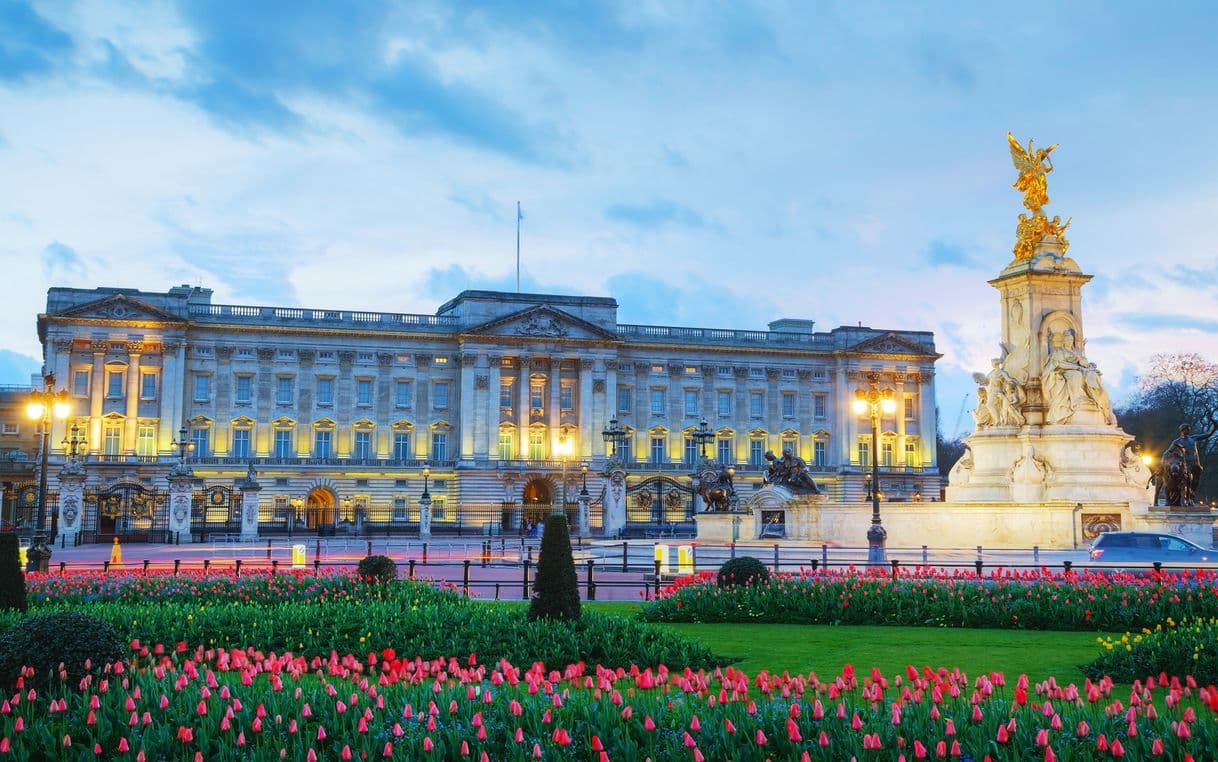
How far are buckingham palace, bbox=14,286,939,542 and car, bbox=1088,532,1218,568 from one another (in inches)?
1867

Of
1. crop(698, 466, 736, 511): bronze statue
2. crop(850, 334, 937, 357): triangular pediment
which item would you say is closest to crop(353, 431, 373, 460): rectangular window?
crop(850, 334, 937, 357): triangular pediment

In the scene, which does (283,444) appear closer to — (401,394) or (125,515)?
(401,394)

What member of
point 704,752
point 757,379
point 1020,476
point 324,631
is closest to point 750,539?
point 1020,476

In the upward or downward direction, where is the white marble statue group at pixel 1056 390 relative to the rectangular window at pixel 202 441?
downward

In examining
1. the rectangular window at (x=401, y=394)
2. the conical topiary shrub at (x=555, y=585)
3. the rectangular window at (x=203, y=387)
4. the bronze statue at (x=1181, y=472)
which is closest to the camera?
the conical topiary shrub at (x=555, y=585)

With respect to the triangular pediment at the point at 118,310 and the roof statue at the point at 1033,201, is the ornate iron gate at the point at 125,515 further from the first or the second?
the roof statue at the point at 1033,201

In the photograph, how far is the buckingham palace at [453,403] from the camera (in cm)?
8038

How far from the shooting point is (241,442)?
84000 millimetres

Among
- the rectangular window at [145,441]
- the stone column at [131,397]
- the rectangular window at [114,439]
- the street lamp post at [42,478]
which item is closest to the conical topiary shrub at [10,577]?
the street lamp post at [42,478]

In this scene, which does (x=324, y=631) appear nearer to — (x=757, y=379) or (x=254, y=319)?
(x=254, y=319)

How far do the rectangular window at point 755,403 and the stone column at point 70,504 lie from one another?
51.3 metres

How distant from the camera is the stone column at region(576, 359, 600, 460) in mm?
87750

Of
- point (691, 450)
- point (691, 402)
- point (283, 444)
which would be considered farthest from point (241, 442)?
point (691, 402)

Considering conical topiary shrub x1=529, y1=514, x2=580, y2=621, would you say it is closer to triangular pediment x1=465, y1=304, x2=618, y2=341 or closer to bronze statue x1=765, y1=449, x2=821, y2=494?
bronze statue x1=765, y1=449, x2=821, y2=494
